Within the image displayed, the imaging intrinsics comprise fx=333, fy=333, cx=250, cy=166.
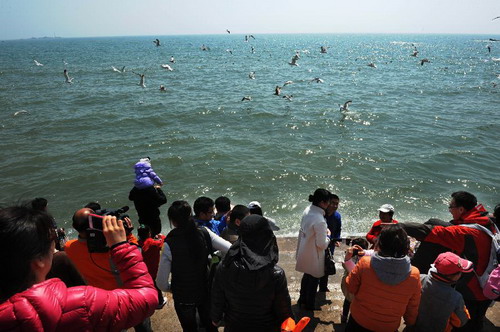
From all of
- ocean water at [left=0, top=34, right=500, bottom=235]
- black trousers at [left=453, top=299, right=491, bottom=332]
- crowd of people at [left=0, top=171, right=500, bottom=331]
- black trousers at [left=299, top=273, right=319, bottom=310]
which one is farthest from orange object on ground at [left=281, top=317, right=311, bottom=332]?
ocean water at [left=0, top=34, right=500, bottom=235]

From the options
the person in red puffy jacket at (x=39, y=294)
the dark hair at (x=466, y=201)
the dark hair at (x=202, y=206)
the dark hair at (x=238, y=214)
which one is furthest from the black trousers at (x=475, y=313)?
the person in red puffy jacket at (x=39, y=294)

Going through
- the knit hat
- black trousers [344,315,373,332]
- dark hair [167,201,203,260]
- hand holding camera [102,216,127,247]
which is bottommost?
black trousers [344,315,373,332]

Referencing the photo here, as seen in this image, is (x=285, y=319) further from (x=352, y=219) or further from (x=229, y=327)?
(x=352, y=219)

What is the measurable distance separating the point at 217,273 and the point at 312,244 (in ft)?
5.96

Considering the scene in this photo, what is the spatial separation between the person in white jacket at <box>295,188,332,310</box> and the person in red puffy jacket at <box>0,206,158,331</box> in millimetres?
2421

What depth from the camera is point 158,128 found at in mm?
17688

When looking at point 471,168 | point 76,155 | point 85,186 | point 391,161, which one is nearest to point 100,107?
point 76,155

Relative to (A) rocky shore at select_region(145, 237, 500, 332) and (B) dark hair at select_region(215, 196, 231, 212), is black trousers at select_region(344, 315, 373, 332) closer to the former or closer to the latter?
(A) rocky shore at select_region(145, 237, 500, 332)

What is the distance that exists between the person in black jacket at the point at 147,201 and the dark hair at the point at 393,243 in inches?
153

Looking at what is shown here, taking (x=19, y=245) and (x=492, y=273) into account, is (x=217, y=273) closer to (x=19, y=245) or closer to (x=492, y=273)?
(x=19, y=245)

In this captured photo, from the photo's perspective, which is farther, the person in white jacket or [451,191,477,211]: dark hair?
the person in white jacket

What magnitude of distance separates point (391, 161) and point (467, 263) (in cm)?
1144

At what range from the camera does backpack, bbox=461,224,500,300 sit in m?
3.11

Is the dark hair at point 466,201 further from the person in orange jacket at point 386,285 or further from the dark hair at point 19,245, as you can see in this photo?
the dark hair at point 19,245
